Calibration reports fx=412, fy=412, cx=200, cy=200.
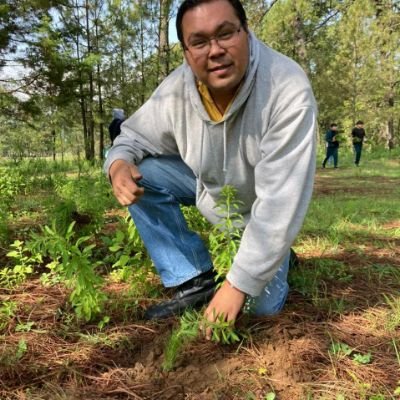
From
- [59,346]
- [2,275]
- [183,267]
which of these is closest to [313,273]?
[183,267]

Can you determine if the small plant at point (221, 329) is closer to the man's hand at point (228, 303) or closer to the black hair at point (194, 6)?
the man's hand at point (228, 303)

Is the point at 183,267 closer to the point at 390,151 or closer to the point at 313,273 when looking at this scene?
the point at 313,273

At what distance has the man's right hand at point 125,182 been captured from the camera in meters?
1.73

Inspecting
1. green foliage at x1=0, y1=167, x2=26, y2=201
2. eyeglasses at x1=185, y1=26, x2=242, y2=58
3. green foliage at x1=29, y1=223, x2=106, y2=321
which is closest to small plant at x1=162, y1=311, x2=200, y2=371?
green foliage at x1=29, y1=223, x2=106, y2=321

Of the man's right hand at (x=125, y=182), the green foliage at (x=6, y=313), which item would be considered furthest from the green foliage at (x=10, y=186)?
the man's right hand at (x=125, y=182)

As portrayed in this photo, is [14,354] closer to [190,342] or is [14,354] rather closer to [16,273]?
[190,342]

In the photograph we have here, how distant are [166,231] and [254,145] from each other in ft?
2.15

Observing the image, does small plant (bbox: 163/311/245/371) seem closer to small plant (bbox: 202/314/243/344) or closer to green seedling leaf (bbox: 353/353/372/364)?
small plant (bbox: 202/314/243/344)

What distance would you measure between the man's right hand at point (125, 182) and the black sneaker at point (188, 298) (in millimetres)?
609

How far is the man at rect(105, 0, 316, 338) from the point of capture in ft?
5.17

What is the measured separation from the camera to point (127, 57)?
20750 mm

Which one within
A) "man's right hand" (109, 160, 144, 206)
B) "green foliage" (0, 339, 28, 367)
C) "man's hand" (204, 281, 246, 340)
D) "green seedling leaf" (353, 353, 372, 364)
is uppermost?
"man's right hand" (109, 160, 144, 206)

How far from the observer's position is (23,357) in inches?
68.7

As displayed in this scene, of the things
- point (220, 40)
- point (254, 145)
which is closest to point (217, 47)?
point (220, 40)
